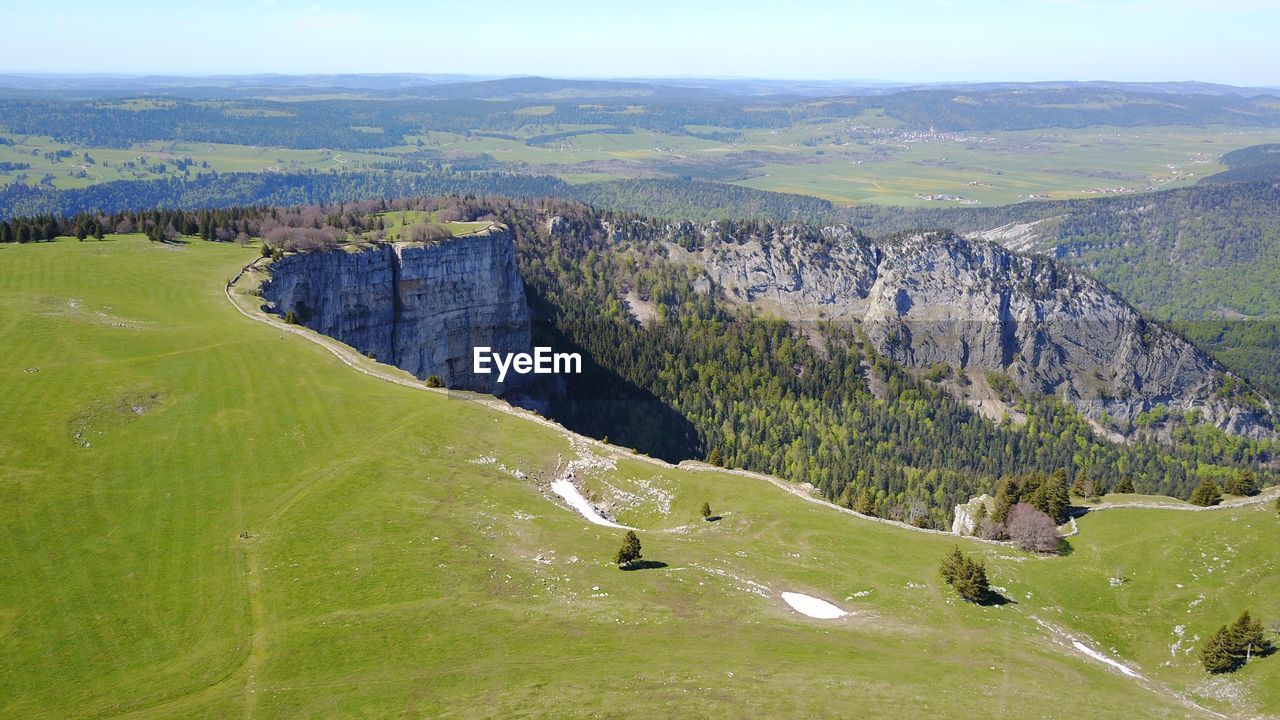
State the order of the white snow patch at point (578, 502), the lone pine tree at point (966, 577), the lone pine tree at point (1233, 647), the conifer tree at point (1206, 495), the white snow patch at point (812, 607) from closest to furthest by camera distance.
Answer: the lone pine tree at point (1233, 647) < the white snow patch at point (812, 607) < the lone pine tree at point (966, 577) < the white snow patch at point (578, 502) < the conifer tree at point (1206, 495)

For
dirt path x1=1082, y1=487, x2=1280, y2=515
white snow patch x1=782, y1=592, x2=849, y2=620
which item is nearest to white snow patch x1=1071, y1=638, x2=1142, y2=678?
white snow patch x1=782, y1=592, x2=849, y2=620

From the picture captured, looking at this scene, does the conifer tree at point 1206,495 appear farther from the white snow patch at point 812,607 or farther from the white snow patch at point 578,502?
the white snow patch at point 578,502

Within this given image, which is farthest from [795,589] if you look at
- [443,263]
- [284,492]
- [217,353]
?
[443,263]

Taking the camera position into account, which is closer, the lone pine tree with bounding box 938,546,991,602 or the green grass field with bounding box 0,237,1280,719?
the green grass field with bounding box 0,237,1280,719

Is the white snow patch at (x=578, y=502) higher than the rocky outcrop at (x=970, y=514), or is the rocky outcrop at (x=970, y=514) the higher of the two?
the white snow patch at (x=578, y=502)

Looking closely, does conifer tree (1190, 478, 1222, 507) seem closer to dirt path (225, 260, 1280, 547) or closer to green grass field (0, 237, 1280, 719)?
dirt path (225, 260, 1280, 547)

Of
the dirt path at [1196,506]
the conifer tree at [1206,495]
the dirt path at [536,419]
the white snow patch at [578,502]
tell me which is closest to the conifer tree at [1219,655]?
the dirt path at [536,419]

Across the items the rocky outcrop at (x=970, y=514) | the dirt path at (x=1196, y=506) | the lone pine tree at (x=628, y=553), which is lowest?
the rocky outcrop at (x=970, y=514)
